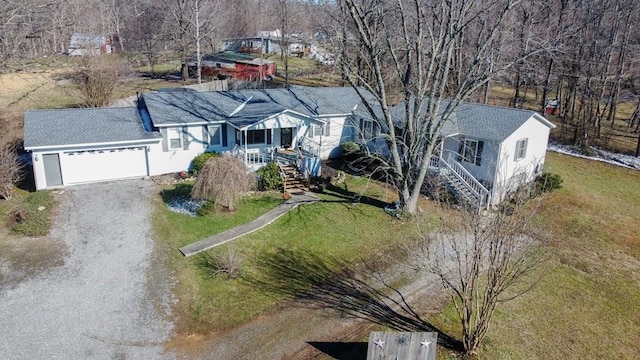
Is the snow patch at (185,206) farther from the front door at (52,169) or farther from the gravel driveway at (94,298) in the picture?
the front door at (52,169)

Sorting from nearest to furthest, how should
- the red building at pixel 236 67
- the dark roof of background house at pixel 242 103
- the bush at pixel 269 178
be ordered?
1. the bush at pixel 269 178
2. the dark roof of background house at pixel 242 103
3. the red building at pixel 236 67


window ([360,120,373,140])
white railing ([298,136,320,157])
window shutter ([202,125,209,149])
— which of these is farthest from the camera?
window ([360,120,373,140])

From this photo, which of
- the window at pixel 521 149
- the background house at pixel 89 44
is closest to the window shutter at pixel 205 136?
the background house at pixel 89 44

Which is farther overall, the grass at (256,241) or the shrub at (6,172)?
the shrub at (6,172)

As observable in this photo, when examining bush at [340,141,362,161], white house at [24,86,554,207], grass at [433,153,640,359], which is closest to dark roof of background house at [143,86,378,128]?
white house at [24,86,554,207]

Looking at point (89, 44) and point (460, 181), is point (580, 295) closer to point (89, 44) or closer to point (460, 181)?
point (460, 181)

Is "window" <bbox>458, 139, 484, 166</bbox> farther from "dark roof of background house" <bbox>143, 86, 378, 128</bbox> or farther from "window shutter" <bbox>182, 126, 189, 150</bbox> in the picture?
"window shutter" <bbox>182, 126, 189, 150</bbox>
